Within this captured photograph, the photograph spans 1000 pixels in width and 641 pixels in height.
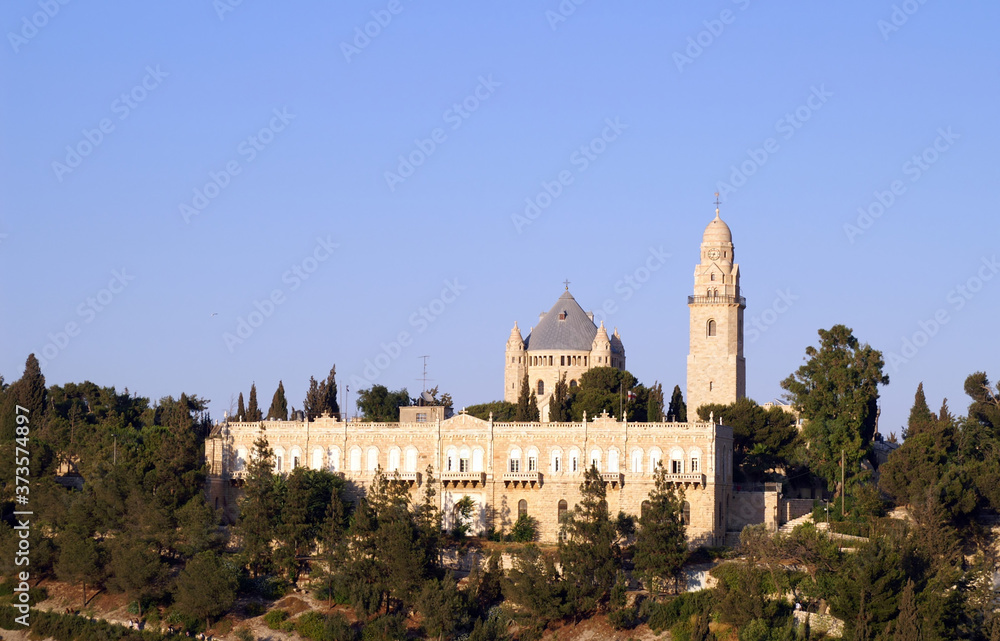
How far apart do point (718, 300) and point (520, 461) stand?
20248mm

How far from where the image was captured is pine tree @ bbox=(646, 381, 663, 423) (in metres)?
89.9

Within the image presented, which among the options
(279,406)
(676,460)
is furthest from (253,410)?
(676,460)

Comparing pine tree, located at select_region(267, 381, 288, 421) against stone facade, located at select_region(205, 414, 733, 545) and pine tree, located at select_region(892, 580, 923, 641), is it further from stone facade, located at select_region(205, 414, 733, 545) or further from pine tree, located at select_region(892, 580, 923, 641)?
pine tree, located at select_region(892, 580, 923, 641)

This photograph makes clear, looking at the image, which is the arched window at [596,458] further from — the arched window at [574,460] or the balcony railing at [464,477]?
the balcony railing at [464,477]

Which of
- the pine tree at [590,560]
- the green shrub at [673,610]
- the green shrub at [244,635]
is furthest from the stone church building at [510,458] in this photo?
the green shrub at [244,635]

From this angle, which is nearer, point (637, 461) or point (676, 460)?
point (676, 460)

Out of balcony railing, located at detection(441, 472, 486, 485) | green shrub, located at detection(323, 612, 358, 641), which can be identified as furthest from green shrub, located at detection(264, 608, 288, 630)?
balcony railing, located at detection(441, 472, 486, 485)

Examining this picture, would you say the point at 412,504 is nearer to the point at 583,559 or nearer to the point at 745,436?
the point at 583,559

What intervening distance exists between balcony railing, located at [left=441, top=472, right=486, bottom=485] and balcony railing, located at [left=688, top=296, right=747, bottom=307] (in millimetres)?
21480

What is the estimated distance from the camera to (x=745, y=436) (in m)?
90.1

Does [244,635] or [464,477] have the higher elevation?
[464,477]

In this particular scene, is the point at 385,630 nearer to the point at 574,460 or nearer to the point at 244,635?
the point at 244,635

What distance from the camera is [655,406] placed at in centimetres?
9112

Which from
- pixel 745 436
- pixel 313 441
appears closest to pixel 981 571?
pixel 745 436
